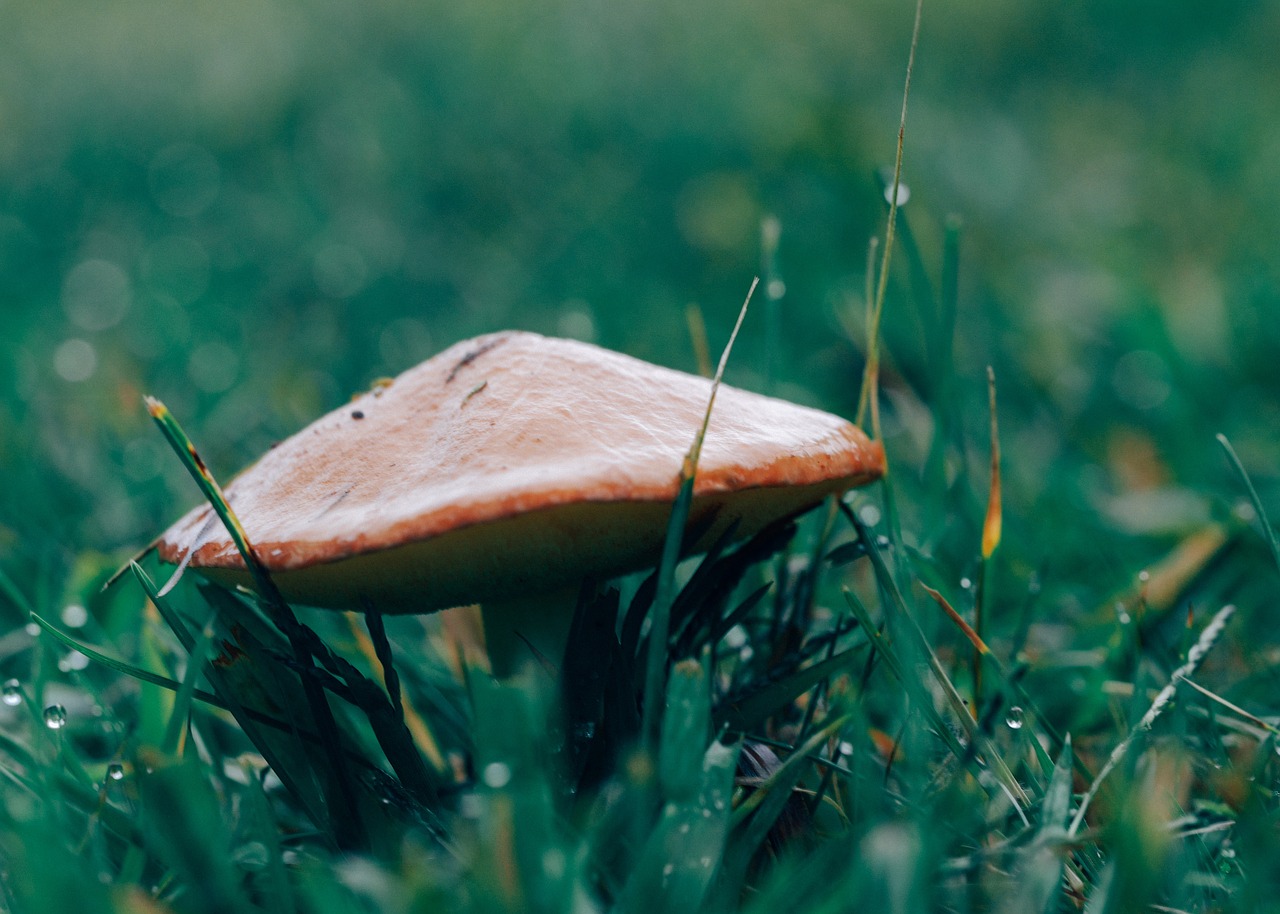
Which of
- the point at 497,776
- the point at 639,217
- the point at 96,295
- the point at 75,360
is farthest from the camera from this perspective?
the point at 639,217

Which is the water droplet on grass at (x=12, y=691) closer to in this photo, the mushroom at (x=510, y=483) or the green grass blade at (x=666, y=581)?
the mushroom at (x=510, y=483)

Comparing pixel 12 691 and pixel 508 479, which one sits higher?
pixel 508 479

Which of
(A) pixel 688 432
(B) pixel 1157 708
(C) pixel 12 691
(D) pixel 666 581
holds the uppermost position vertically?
(A) pixel 688 432

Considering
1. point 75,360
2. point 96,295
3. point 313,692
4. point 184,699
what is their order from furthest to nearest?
point 96,295, point 75,360, point 313,692, point 184,699

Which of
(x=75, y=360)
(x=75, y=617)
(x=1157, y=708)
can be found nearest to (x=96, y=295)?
(x=75, y=360)

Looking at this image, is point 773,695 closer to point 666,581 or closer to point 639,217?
point 666,581

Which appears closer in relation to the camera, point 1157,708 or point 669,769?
point 669,769

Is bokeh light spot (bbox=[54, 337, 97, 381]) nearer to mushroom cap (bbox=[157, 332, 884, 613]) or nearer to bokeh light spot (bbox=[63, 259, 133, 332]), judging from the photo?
bokeh light spot (bbox=[63, 259, 133, 332])
